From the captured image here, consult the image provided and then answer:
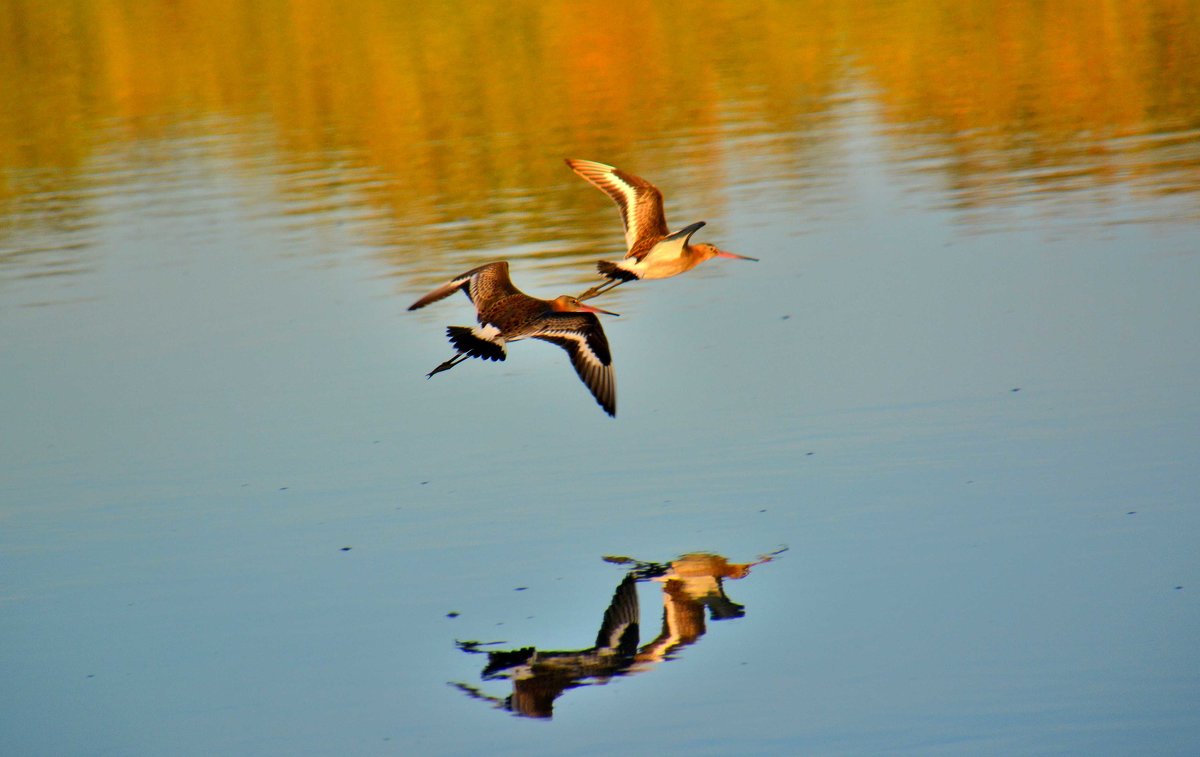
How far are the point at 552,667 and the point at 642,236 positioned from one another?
4.45m

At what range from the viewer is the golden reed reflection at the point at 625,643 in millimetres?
6402

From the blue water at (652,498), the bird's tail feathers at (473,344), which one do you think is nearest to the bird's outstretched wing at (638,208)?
the blue water at (652,498)

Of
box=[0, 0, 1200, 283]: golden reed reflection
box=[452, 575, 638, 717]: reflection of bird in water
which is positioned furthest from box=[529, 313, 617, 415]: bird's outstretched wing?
box=[0, 0, 1200, 283]: golden reed reflection

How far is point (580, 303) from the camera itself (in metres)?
9.78

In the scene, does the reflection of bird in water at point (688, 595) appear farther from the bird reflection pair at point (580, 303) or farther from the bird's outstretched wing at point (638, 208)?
the bird's outstretched wing at point (638, 208)

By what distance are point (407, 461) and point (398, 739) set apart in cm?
302

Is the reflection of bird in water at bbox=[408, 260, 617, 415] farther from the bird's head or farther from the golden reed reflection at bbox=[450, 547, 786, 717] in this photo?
the golden reed reflection at bbox=[450, 547, 786, 717]

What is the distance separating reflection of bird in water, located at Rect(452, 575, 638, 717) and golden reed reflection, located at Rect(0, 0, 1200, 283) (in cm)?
688

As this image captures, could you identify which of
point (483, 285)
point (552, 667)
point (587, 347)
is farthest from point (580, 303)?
point (552, 667)

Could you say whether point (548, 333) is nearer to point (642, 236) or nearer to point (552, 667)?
point (642, 236)

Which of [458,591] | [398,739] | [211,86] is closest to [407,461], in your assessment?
[458,591]

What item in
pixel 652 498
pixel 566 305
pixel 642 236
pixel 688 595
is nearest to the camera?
pixel 688 595

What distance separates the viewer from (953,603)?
670 cm

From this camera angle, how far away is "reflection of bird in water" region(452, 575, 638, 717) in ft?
20.8
